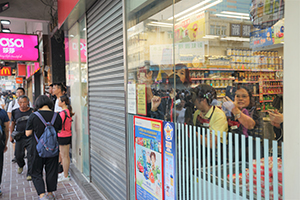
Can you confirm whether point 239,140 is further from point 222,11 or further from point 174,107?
point 222,11

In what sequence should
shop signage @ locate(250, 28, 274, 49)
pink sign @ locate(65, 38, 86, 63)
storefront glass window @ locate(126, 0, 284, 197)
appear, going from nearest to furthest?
storefront glass window @ locate(126, 0, 284, 197) → shop signage @ locate(250, 28, 274, 49) → pink sign @ locate(65, 38, 86, 63)

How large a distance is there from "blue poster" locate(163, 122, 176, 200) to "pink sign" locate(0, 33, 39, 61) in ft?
18.4

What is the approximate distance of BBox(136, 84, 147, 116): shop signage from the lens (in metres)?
2.69

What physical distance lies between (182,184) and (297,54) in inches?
55.2

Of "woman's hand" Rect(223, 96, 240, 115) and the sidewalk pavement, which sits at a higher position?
"woman's hand" Rect(223, 96, 240, 115)

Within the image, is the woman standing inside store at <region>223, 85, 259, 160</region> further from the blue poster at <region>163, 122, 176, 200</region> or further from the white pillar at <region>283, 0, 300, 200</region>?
the blue poster at <region>163, 122, 176, 200</region>

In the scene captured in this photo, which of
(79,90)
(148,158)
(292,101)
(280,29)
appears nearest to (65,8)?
(79,90)

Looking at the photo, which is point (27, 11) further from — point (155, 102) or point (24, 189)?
point (155, 102)

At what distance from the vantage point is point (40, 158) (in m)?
3.81

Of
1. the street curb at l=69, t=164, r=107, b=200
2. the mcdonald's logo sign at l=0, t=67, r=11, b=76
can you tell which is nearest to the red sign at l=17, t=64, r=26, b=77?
the mcdonald's logo sign at l=0, t=67, r=11, b=76

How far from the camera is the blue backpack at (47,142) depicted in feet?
12.0

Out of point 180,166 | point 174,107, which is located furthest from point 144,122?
point 180,166

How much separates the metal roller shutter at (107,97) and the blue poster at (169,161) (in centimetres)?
102

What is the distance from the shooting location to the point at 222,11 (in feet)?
9.43
